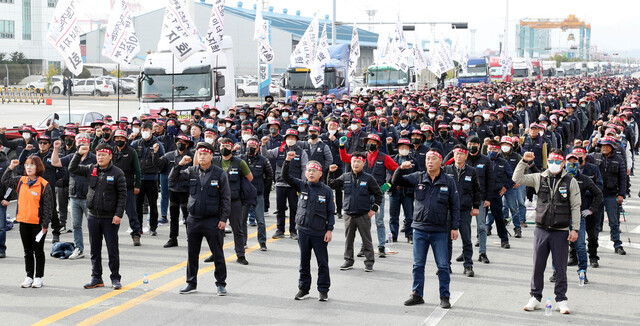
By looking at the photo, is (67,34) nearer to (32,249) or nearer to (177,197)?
(177,197)

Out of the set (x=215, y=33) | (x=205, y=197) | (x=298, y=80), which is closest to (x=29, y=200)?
(x=205, y=197)

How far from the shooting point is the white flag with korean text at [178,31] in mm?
22859

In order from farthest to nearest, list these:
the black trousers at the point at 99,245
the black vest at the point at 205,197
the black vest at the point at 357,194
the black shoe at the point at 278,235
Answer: the black shoe at the point at 278,235 < the black vest at the point at 357,194 < the black trousers at the point at 99,245 < the black vest at the point at 205,197

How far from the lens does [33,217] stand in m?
10.5

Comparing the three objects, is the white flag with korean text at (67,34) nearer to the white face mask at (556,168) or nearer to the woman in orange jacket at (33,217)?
the woman in orange jacket at (33,217)

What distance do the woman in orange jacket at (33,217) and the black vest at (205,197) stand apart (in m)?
1.90

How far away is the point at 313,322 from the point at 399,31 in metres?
34.1

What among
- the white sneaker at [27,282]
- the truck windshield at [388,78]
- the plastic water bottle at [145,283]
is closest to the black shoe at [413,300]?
the plastic water bottle at [145,283]

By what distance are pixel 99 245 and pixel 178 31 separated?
1331 cm

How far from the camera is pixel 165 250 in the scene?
12875 millimetres

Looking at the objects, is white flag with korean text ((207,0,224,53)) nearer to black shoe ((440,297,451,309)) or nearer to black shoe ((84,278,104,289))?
black shoe ((84,278,104,289))

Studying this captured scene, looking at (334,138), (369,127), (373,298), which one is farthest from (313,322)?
(369,127)

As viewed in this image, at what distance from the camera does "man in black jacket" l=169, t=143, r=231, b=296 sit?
1008cm

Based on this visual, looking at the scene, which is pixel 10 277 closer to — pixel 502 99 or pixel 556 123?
pixel 556 123
